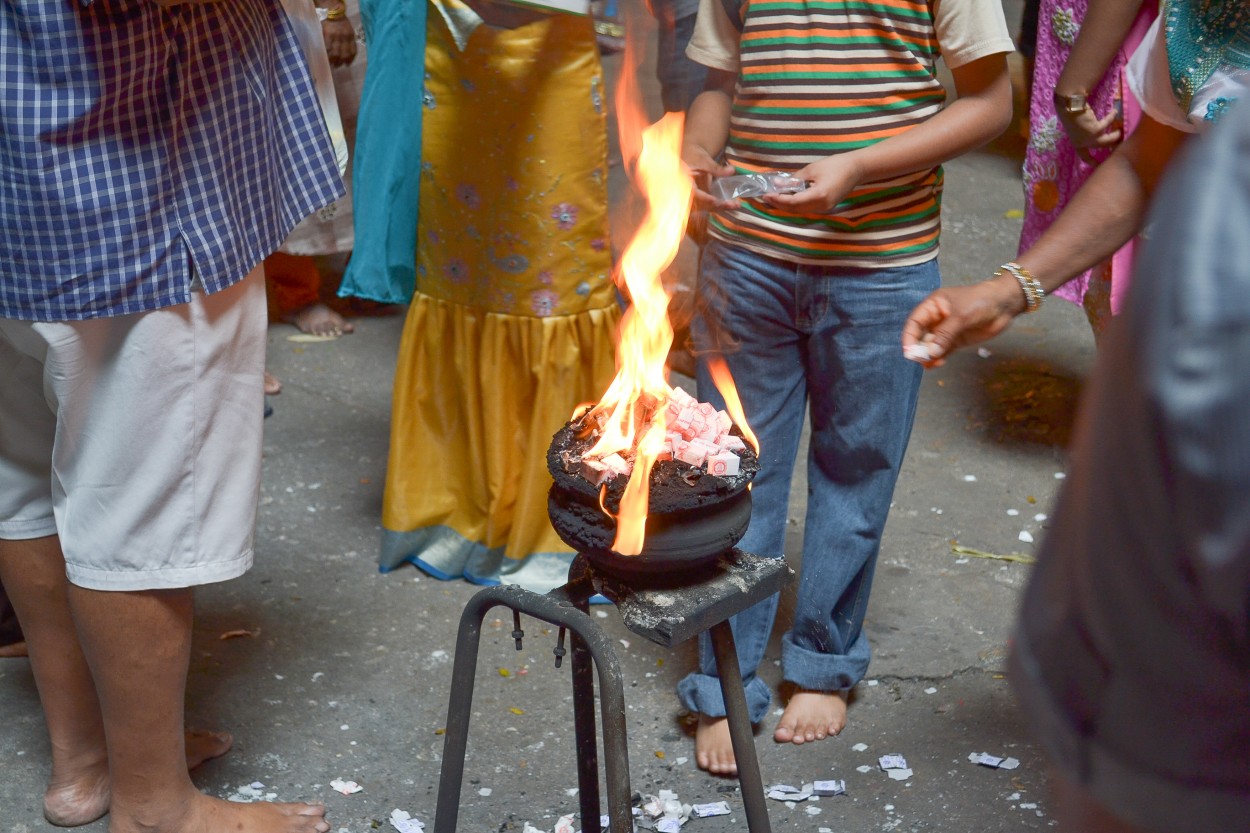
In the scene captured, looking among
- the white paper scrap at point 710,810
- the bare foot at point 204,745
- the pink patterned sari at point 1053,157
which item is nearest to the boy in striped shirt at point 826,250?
the white paper scrap at point 710,810

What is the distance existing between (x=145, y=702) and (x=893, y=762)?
5.02 feet

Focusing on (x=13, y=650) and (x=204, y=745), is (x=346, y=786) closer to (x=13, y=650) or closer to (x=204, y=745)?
(x=204, y=745)

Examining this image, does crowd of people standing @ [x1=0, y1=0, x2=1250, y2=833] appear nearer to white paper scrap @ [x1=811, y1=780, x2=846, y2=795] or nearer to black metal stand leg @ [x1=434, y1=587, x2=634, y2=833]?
white paper scrap @ [x1=811, y1=780, x2=846, y2=795]

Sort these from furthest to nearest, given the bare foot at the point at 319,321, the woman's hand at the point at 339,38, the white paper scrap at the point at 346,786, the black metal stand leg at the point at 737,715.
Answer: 1. the bare foot at the point at 319,321
2. the woman's hand at the point at 339,38
3. the white paper scrap at the point at 346,786
4. the black metal stand leg at the point at 737,715

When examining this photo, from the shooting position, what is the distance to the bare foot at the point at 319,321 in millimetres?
4922

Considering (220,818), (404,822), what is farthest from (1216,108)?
(220,818)

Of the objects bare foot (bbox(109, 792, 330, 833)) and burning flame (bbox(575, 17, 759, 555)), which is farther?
bare foot (bbox(109, 792, 330, 833))

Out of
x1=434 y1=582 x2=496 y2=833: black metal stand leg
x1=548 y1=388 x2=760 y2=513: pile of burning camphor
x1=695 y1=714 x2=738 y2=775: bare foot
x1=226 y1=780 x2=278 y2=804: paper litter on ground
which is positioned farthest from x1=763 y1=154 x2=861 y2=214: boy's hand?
x1=226 y1=780 x2=278 y2=804: paper litter on ground

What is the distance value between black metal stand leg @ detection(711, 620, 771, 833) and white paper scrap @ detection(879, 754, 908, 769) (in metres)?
0.67

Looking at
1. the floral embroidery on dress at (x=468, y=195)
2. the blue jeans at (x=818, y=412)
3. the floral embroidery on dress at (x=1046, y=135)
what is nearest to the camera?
the blue jeans at (x=818, y=412)

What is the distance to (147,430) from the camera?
207 centimetres

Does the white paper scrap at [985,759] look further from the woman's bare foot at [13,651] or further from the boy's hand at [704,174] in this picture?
the woman's bare foot at [13,651]

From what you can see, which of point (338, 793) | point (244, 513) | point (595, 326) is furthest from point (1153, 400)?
point (595, 326)

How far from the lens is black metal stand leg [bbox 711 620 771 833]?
204 centimetres
